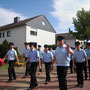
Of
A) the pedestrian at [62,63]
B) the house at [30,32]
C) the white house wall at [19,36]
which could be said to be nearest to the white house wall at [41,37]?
the house at [30,32]

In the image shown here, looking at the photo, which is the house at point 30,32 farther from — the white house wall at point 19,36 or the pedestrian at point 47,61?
the pedestrian at point 47,61

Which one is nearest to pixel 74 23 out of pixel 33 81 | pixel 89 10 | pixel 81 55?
pixel 89 10

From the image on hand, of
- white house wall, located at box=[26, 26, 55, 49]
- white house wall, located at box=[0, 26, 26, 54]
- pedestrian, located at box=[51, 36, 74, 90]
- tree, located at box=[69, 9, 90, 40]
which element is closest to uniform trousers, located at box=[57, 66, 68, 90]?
pedestrian, located at box=[51, 36, 74, 90]

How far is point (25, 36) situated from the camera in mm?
21219

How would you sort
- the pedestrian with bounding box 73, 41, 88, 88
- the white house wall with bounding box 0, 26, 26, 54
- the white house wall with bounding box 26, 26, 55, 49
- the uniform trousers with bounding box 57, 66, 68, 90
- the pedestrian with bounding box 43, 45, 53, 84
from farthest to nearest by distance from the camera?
the white house wall with bounding box 26, 26, 55, 49
the white house wall with bounding box 0, 26, 26, 54
the pedestrian with bounding box 43, 45, 53, 84
the pedestrian with bounding box 73, 41, 88, 88
the uniform trousers with bounding box 57, 66, 68, 90

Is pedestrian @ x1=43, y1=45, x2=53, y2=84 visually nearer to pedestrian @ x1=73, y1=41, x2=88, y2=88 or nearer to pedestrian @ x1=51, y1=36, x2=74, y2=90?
pedestrian @ x1=73, y1=41, x2=88, y2=88

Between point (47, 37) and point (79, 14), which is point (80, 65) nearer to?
point (79, 14)

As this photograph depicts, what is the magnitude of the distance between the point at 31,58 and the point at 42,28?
2071cm

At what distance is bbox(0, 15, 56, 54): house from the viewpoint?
21.7m

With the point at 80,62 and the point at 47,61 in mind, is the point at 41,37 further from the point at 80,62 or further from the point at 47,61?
the point at 80,62

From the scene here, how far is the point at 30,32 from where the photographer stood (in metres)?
22.4

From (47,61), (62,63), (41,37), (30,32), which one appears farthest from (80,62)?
(41,37)

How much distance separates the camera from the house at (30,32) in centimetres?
2167

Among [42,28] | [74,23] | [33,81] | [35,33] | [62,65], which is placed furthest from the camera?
[42,28]
